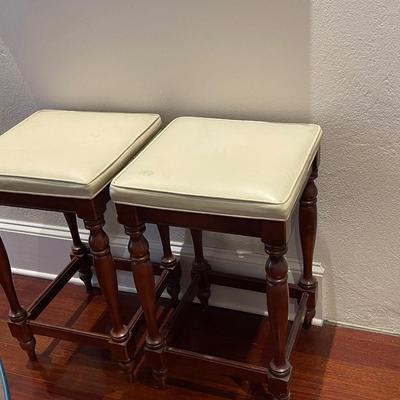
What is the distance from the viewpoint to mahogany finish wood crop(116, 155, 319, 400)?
44.9 inches

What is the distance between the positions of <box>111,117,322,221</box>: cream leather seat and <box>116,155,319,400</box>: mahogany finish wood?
0.03 m

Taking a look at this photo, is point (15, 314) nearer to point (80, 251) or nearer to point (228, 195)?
point (80, 251)

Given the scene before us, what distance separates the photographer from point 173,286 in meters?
1.71

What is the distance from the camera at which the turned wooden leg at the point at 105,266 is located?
129 cm

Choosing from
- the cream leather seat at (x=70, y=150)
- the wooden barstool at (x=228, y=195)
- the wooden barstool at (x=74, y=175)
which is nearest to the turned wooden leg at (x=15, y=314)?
the wooden barstool at (x=74, y=175)

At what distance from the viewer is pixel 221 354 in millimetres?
1580

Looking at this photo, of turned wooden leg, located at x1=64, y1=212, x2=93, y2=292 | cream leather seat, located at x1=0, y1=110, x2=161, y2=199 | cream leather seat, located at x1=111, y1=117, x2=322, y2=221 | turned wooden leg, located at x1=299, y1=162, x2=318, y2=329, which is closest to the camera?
cream leather seat, located at x1=111, y1=117, x2=322, y2=221

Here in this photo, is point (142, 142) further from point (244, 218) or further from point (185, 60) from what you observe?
point (244, 218)

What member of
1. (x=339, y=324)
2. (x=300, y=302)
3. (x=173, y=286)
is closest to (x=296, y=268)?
(x=300, y=302)

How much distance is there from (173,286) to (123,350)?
1.03 ft

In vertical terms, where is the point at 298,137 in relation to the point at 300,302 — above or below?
above

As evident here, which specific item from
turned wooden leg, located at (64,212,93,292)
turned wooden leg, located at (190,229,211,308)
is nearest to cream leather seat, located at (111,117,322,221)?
turned wooden leg, located at (190,229,211,308)

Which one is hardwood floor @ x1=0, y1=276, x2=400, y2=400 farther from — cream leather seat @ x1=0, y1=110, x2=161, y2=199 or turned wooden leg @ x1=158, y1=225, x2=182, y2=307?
cream leather seat @ x1=0, y1=110, x2=161, y2=199

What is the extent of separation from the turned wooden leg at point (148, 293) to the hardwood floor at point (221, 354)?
107mm
